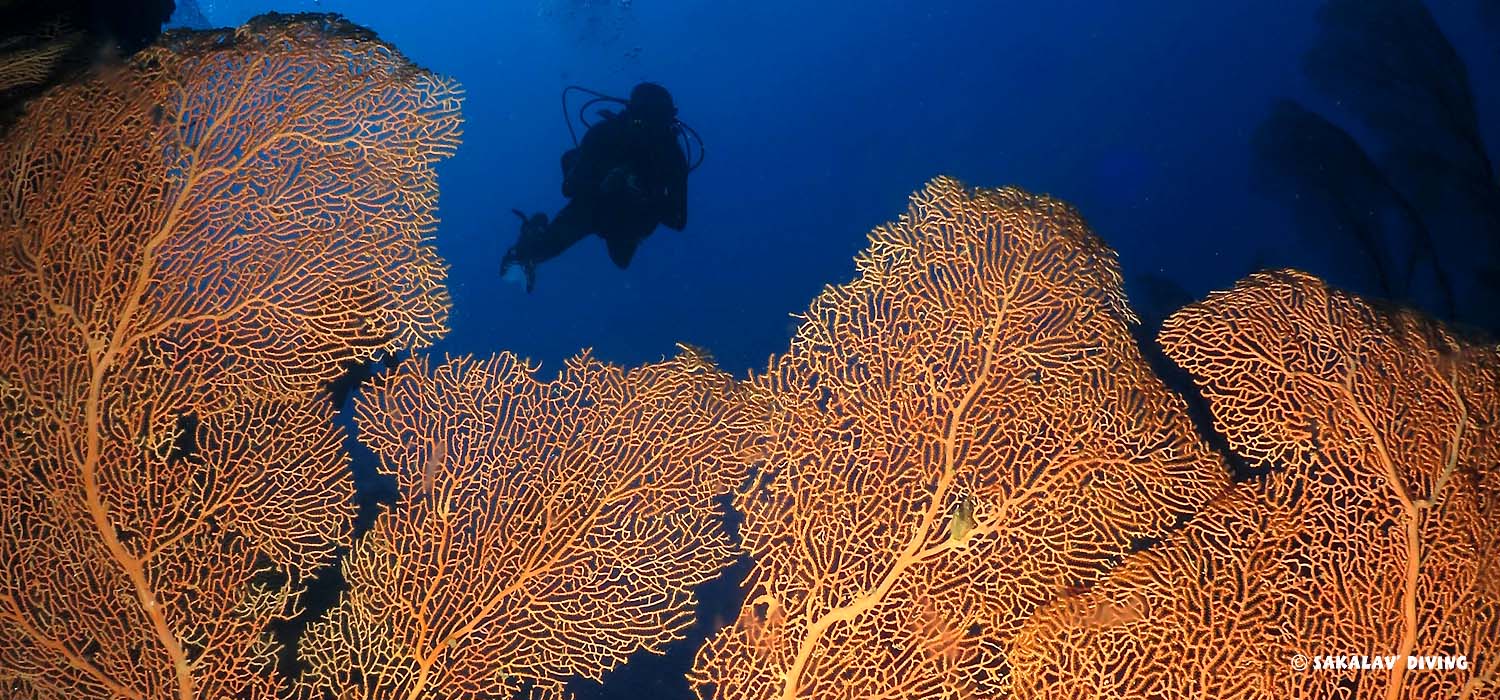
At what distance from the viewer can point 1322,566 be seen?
2.66 meters

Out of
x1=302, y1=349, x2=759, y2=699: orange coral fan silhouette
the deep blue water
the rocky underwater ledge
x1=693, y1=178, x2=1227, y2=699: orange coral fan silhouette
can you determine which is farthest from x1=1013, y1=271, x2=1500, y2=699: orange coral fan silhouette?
the deep blue water

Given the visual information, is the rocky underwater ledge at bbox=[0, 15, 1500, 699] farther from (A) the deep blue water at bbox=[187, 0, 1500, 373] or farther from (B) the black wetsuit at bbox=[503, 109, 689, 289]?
(A) the deep blue water at bbox=[187, 0, 1500, 373]

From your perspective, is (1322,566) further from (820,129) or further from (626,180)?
(820,129)

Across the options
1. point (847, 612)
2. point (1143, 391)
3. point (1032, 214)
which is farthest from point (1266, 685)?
point (1032, 214)

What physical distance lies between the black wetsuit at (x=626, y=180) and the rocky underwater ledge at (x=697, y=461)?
191 inches

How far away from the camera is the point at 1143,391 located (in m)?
2.79

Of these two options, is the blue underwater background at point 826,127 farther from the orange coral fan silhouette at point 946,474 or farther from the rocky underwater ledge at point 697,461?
the orange coral fan silhouette at point 946,474

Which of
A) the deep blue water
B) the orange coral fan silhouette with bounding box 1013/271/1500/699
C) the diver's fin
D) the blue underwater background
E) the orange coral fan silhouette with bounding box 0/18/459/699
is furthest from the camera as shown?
the deep blue water

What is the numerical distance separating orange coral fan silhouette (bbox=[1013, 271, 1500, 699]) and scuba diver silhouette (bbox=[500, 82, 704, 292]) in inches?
233

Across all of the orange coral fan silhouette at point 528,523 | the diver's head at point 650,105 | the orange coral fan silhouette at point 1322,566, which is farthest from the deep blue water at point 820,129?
the orange coral fan silhouette at point 528,523

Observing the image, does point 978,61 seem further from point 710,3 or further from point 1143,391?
point 1143,391

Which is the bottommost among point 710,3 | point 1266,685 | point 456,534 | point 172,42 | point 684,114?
point 1266,685

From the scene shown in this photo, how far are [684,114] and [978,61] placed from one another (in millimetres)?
31343

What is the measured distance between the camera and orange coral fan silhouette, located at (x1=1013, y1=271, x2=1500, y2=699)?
263 cm
